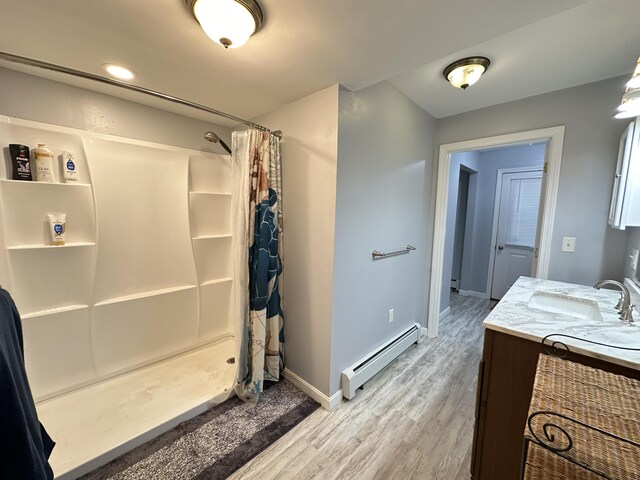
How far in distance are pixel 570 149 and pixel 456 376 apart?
2.03 meters

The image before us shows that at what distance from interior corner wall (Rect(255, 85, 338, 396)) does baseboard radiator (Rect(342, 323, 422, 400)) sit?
0.18 meters

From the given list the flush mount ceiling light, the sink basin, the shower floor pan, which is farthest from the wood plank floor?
the flush mount ceiling light

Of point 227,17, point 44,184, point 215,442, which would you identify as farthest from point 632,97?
point 44,184

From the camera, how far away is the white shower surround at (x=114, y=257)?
5.46ft

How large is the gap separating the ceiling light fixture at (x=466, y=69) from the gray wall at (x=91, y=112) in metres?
1.97

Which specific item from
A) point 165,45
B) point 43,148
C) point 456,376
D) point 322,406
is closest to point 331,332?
point 322,406

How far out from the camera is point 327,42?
1.22 m

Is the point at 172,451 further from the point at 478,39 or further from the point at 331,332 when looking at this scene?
the point at 478,39

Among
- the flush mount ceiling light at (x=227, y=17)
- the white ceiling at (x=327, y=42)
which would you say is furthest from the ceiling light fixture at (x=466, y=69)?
the flush mount ceiling light at (x=227, y=17)

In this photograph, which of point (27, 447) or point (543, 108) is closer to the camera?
point (27, 447)

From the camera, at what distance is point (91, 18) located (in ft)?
3.65

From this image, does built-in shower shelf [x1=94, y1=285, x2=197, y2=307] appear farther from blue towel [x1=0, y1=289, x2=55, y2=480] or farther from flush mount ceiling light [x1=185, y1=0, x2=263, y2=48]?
flush mount ceiling light [x1=185, y1=0, x2=263, y2=48]

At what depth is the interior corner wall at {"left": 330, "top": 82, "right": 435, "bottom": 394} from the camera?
1.74 metres

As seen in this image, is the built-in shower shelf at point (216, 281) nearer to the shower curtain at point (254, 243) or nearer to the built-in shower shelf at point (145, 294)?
the built-in shower shelf at point (145, 294)
